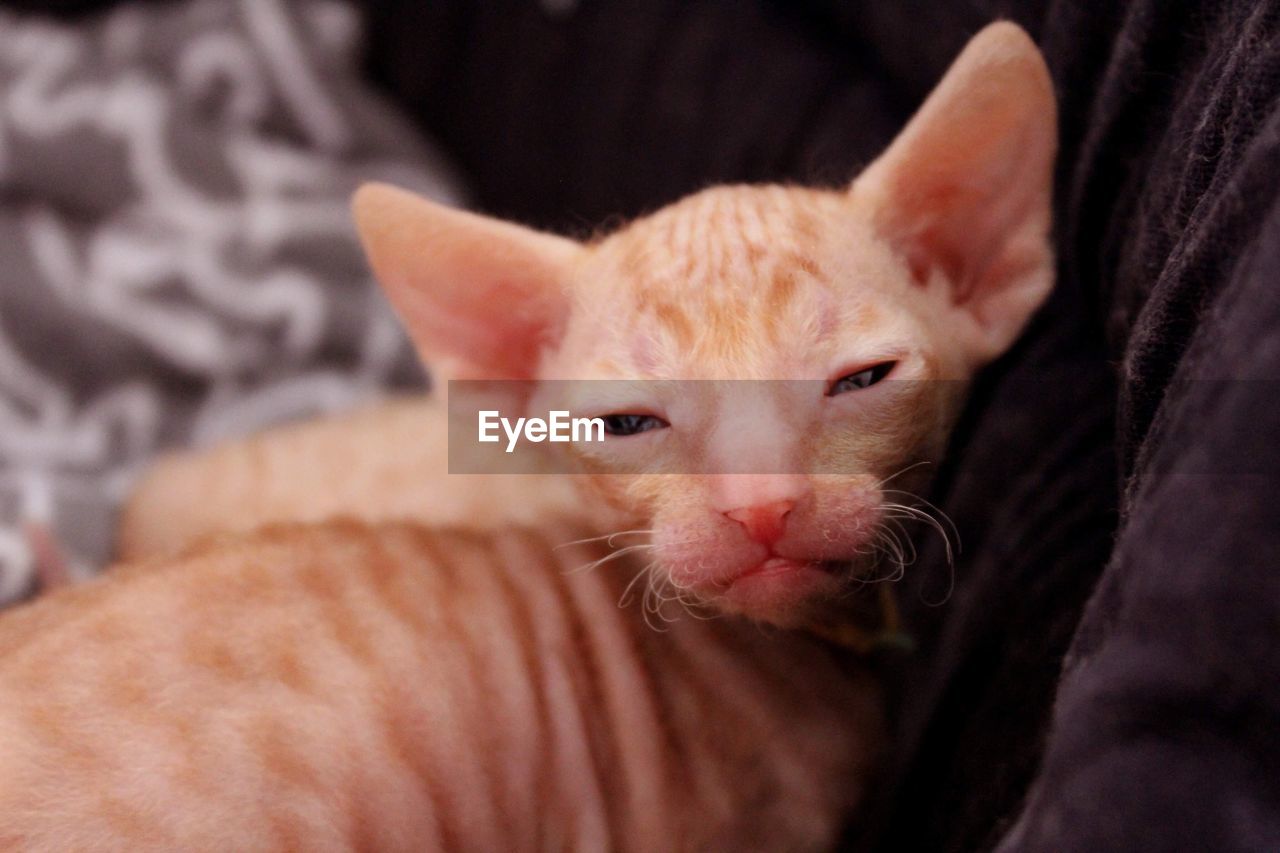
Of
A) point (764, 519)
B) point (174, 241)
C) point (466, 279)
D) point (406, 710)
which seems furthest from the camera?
point (174, 241)

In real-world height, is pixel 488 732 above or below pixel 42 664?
below

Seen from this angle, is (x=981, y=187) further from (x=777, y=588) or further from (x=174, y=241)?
(x=174, y=241)

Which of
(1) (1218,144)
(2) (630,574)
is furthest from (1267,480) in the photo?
(2) (630,574)

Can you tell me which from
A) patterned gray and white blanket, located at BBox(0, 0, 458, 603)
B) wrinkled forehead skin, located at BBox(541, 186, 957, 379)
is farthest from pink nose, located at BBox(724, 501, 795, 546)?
patterned gray and white blanket, located at BBox(0, 0, 458, 603)

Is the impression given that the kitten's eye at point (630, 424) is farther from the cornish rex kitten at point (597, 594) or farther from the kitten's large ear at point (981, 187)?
the kitten's large ear at point (981, 187)

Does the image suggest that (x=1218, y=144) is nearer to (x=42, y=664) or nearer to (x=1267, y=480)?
(x=1267, y=480)

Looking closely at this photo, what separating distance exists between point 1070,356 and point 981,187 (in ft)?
0.73

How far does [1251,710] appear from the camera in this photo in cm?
51

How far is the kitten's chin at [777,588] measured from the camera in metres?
0.79

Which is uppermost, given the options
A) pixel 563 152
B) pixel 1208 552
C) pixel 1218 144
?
Result: pixel 1218 144

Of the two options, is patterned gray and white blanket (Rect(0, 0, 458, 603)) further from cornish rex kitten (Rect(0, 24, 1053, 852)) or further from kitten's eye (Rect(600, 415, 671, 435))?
kitten's eye (Rect(600, 415, 671, 435))

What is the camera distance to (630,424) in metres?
0.87

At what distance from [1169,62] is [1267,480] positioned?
50 centimetres

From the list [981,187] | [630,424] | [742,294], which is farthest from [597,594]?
[981,187]
